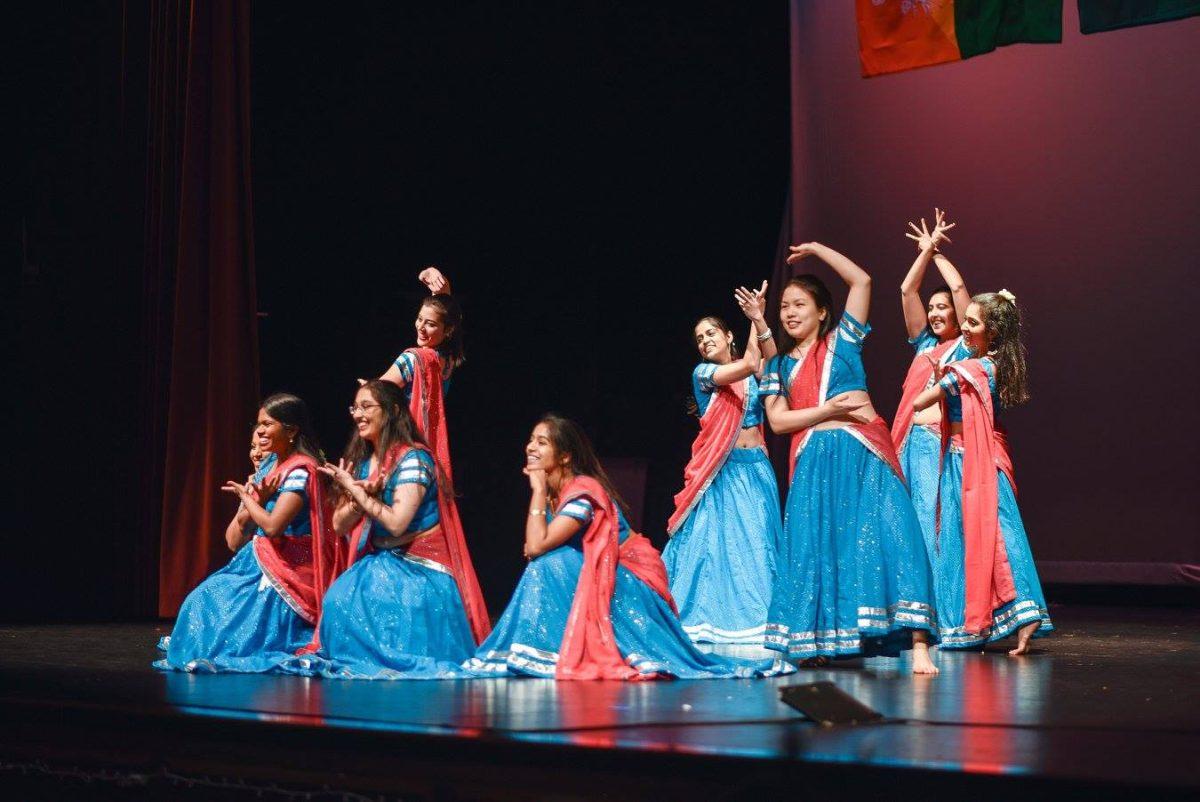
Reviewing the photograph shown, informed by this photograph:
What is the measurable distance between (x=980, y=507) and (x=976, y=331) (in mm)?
550

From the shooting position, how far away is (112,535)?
576cm

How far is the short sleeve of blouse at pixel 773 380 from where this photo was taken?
378 centimetres

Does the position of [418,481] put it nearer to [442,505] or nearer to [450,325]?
[442,505]

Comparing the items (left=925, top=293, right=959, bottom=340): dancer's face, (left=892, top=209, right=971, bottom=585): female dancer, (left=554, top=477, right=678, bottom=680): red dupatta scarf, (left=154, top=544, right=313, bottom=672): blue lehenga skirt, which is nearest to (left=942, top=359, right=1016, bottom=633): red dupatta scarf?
(left=892, top=209, right=971, bottom=585): female dancer

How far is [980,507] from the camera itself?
4.34 meters

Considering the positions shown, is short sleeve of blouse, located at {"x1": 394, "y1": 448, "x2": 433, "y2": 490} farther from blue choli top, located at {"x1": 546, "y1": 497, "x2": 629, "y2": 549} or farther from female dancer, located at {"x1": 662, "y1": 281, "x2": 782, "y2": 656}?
female dancer, located at {"x1": 662, "y1": 281, "x2": 782, "y2": 656}

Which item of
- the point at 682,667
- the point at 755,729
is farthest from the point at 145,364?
the point at 755,729

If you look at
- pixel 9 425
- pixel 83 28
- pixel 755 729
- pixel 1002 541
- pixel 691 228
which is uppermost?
pixel 83 28

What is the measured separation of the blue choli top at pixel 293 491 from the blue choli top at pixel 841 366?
Result: 131cm

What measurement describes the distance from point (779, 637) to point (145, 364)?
328cm

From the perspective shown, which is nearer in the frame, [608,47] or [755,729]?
[755,729]

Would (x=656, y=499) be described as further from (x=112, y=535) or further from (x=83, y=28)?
(x=83, y=28)

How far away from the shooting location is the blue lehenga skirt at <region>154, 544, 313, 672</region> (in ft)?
12.1

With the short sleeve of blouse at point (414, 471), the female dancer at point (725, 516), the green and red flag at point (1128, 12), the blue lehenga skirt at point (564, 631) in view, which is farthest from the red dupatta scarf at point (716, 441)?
the green and red flag at point (1128, 12)
